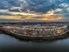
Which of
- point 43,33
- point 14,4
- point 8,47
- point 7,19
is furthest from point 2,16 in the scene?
point 43,33

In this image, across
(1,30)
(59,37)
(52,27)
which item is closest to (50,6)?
(52,27)

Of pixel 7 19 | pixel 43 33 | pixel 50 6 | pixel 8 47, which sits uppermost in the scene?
pixel 50 6

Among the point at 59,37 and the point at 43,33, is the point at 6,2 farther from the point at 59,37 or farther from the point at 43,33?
the point at 59,37

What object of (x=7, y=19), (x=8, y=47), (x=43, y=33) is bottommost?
(x=8, y=47)

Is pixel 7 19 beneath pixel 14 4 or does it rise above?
beneath

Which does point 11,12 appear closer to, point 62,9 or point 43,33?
point 43,33

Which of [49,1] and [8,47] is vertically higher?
[49,1]
